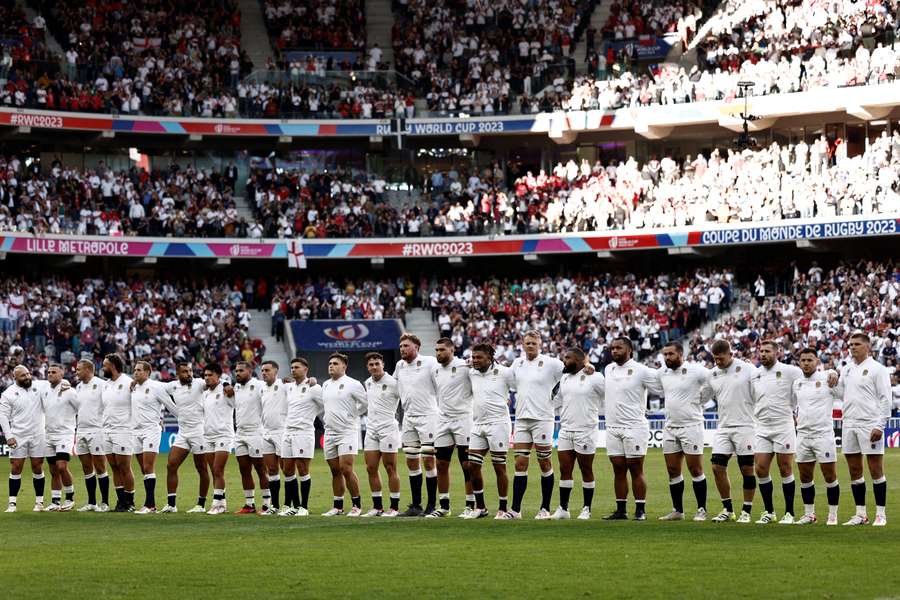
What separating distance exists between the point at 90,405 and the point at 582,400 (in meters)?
8.61

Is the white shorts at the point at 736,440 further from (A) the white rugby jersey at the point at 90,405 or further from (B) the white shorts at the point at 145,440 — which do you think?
(A) the white rugby jersey at the point at 90,405

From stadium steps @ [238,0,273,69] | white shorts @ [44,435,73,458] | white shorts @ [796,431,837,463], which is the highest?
stadium steps @ [238,0,273,69]

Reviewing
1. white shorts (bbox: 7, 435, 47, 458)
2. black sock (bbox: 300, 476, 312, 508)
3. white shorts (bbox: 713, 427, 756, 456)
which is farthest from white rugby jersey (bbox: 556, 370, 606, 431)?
→ white shorts (bbox: 7, 435, 47, 458)

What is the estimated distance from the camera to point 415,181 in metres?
58.6

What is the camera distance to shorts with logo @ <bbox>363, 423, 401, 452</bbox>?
20922mm

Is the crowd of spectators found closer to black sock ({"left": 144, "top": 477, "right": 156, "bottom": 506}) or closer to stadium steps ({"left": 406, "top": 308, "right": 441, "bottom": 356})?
stadium steps ({"left": 406, "top": 308, "right": 441, "bottom": 356})

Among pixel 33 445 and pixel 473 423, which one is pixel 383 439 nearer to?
pixel 473 423

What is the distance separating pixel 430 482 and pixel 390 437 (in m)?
0.94

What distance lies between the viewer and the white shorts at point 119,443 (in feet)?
74.3

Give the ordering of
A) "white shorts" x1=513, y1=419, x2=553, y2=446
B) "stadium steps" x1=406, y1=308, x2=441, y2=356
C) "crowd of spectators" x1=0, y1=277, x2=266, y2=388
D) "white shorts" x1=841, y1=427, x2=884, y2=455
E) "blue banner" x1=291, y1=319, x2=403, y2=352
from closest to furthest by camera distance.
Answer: "white shorts" x1=841, y1=427, x2=884, y2=455 < "white shorts" x1=513, y1=419, x2=553, y2=446 < "crowd of spectators" x1=0, y1=277, x2=266, y2=388 < "blue banner" x1=291, y1=319, x2=403, y2=352 < "stadium steps" x1=406, y1=308, x2=441, y2=356

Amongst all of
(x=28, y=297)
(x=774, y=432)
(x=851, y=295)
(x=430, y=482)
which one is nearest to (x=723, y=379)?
(x=774, y=432)

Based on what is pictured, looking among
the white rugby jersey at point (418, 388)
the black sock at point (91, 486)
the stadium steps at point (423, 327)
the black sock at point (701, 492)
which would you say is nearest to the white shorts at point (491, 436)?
the white rugby jersey at point (418, 388)

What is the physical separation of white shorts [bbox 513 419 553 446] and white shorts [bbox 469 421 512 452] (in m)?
0.17

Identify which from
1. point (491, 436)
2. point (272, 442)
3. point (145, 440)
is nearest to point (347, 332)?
point (145, 440)
